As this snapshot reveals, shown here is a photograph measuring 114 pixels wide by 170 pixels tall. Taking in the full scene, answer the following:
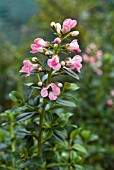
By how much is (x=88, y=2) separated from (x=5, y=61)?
1.08 m

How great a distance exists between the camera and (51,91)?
3.31ft

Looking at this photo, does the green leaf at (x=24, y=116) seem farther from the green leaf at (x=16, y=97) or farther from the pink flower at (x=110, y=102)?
the pink flower at (x=110, y=102)

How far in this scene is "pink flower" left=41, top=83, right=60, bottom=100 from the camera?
3.26 ft

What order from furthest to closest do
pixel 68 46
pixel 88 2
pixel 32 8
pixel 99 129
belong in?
1. pixel 32 8
2. pixel 88 2
3. pixel 99 129
4. pixel 68 46

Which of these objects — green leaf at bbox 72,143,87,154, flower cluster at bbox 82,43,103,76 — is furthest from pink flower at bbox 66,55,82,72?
flower cluster at bbox 82,43,103,76

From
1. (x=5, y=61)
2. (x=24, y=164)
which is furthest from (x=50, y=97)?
(x=5, y=61)

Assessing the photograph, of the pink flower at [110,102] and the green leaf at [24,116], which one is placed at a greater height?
the pink flower at [110,102]

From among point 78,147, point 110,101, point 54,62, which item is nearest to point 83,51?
point 110,101

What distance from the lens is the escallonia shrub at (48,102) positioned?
1000 millimetres

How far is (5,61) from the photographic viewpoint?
108 inches

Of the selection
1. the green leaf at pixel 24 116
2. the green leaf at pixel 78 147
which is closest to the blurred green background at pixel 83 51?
the green leaf at pixel 78 147

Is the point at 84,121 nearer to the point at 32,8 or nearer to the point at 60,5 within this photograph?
the point at 60,5

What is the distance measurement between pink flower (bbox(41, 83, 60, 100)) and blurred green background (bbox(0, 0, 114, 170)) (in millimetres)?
511

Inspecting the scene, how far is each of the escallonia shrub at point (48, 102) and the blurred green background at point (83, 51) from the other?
40 cm
